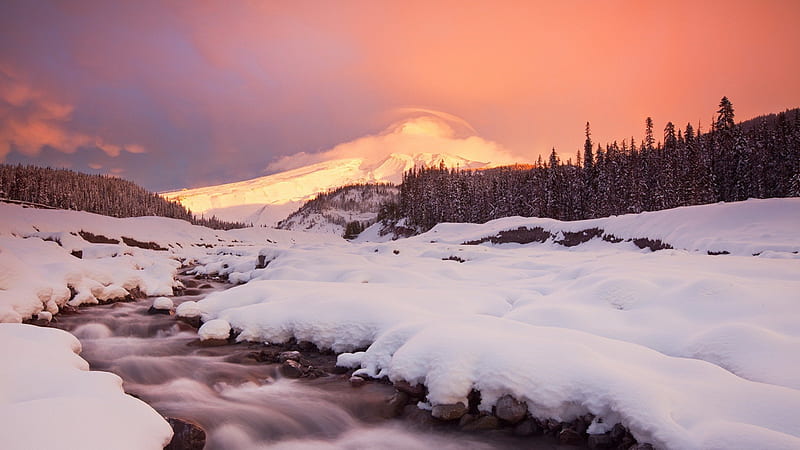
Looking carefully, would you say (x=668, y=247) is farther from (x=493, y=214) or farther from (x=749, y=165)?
(x=493, y=214)

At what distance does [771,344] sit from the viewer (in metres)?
6.94

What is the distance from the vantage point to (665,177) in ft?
200

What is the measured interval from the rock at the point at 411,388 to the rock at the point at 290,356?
11.9 feet

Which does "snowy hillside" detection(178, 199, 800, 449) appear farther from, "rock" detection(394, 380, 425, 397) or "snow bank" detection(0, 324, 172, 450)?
"snow bank" detection(0, 324, 172, 450)

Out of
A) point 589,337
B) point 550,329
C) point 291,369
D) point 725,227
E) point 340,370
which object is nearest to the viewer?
point 589,337

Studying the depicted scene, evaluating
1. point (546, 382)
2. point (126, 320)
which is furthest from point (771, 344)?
point (126, 320)

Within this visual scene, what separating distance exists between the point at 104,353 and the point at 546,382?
12.0 m

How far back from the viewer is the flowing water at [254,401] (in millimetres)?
6555

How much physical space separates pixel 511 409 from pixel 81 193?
6614 inches

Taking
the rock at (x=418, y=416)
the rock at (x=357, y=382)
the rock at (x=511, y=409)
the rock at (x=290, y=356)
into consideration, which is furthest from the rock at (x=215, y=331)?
the rock at (x=511, y=409)

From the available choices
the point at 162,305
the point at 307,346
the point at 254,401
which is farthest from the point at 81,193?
the point at 254,401

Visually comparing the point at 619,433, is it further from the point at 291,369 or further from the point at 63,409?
the point at 63,409

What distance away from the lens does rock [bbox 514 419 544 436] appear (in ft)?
20.6

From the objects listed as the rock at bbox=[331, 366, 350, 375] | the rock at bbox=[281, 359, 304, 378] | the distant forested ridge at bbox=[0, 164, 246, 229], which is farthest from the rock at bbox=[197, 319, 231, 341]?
the distant forested ridge at bbox=[0, 164, 246, 229]
